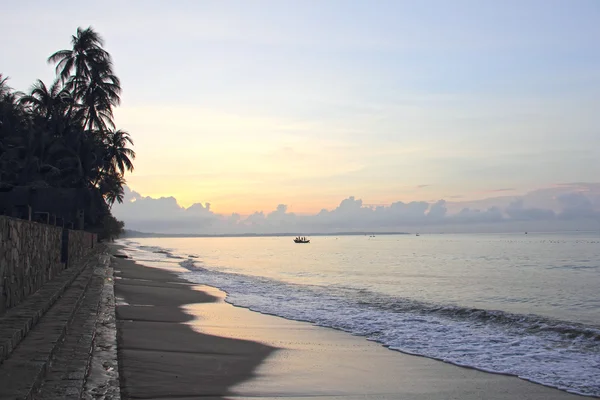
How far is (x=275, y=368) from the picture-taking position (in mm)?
7152

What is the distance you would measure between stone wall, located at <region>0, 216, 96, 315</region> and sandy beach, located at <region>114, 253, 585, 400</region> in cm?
156

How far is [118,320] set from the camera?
32.7ft

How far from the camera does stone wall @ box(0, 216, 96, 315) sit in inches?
260

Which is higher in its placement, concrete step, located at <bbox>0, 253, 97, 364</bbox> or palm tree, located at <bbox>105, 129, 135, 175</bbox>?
palm tree, located at <bbox>105, 129, 135, 175</bbox>

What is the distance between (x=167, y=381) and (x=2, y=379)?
200 centimetres

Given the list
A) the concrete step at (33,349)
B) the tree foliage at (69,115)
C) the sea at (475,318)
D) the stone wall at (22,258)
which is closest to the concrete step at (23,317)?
the concrete step at (33,349)

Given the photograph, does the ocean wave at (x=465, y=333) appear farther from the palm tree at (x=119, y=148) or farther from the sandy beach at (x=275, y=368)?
the palm tree at (x=119, y=148)

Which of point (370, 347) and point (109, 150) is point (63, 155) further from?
point (370, 347)

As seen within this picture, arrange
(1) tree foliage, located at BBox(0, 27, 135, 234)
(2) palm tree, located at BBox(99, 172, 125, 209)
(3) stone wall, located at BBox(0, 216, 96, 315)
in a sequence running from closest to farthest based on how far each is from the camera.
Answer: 1. (3) stone wall, located at BBox(0, 216, 96, 315)
2. (1) tree foliage, located at BBox(0, 27, 135, 234)
3. (2) palm tree, located at BBox(99, 172, 125, 209)

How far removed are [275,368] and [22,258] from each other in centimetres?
399

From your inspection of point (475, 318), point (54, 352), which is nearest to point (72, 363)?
point (54, 352)

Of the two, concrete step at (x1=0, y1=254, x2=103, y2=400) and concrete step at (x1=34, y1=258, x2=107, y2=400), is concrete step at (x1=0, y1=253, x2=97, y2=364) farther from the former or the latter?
concrete step at (x1=34, y1=258, x2=107, y2=400)

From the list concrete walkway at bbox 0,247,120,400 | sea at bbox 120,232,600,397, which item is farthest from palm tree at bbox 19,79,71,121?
concrete walkway at bbox 0,247,120,400

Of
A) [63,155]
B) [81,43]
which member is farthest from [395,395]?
[81,43]
